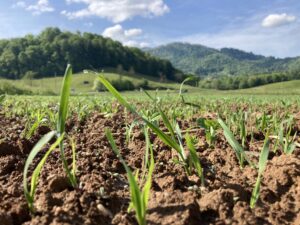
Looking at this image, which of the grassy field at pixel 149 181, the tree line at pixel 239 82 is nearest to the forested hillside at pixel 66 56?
the tree line at pixel 239 82

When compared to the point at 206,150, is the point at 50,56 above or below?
above

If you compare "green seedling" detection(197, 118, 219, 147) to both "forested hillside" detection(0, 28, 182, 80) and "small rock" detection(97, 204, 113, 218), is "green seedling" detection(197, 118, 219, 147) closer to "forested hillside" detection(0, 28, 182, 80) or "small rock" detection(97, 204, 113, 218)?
"small rock" detection(97, 204, 113, 218)

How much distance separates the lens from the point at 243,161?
2068 millimetres

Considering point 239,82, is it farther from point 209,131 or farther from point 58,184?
point 58,184

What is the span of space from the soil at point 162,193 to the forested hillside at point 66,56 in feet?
284

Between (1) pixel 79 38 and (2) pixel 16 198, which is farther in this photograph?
(1) pixel 79 38

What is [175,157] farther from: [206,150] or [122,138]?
[122,138]

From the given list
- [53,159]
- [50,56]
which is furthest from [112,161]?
[50,56]

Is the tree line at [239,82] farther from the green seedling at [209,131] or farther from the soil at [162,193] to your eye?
the soil at [162,193]

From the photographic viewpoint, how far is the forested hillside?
91750mm

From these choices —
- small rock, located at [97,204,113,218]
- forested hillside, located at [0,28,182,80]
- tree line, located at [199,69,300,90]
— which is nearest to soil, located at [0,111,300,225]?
small rock, located at [97,204,113,218]

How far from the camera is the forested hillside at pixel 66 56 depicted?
91750mm

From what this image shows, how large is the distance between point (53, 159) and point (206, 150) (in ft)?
3.13

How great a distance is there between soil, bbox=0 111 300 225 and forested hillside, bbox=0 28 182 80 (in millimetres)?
86644
